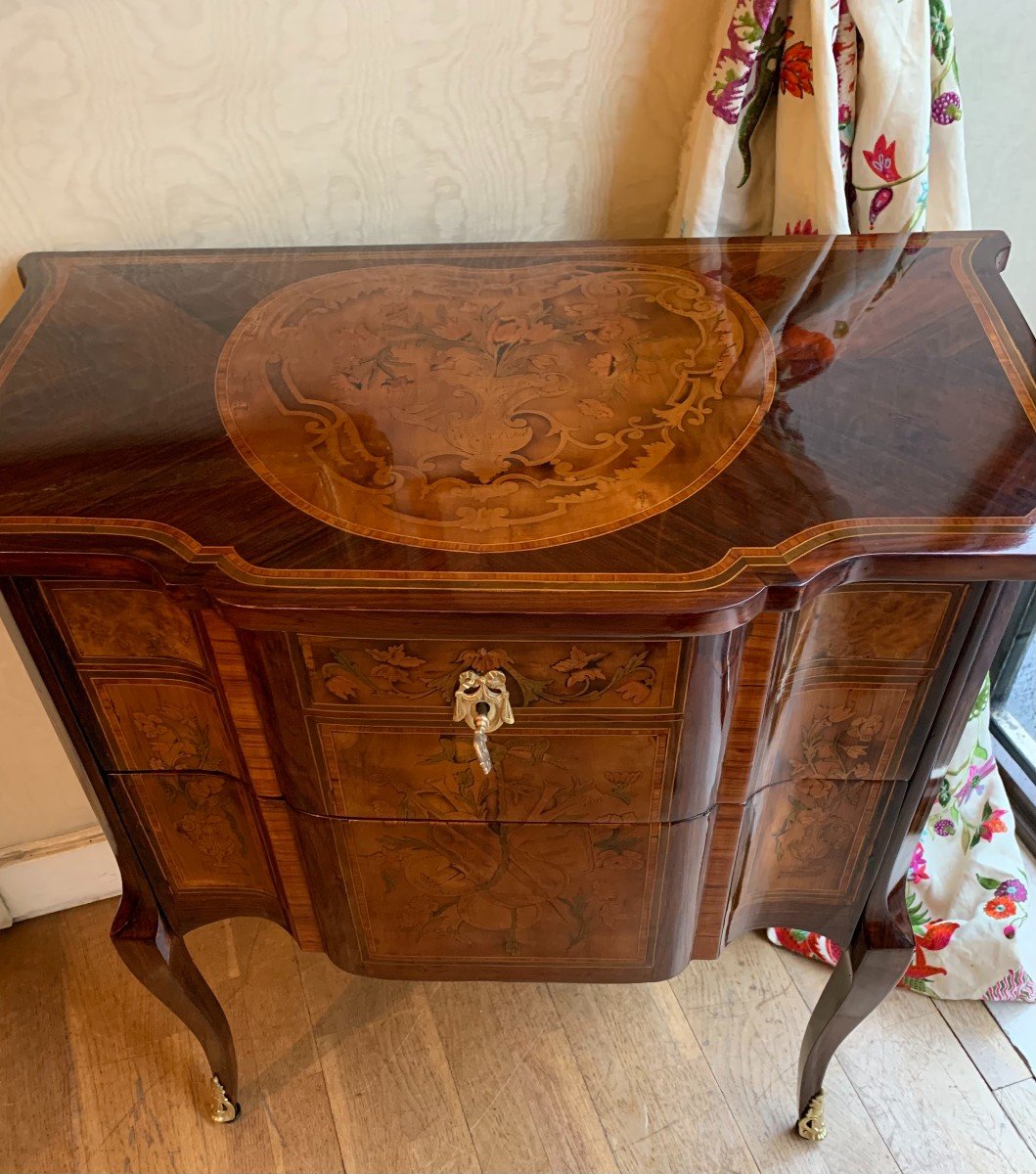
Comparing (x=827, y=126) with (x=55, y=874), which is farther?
(x=55, y=874)

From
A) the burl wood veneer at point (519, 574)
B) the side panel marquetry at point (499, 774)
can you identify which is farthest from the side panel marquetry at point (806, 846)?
the side panel marquetry at point (499, 774)

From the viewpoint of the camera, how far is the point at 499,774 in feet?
2.36

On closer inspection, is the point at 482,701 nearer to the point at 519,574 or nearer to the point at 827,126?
the point at 519,574

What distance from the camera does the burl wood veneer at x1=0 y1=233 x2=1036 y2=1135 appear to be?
2.07 ft

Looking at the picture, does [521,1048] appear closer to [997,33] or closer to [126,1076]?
[126,1076]

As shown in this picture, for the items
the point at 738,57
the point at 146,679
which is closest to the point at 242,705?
the point at 146,679

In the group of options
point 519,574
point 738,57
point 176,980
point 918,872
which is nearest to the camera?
point 519,574

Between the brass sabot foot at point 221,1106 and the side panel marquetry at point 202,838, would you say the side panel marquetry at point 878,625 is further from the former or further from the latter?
the brass sabot foot at point 221,1106

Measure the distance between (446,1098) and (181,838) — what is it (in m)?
0.50

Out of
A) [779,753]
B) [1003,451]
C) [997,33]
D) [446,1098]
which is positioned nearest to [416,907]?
[779,753]

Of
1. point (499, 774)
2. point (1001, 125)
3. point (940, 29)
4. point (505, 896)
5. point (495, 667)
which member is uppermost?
point (940, 29)

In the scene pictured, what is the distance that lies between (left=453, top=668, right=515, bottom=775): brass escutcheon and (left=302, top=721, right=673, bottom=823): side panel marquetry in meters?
0.02

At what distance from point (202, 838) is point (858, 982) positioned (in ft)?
1.85

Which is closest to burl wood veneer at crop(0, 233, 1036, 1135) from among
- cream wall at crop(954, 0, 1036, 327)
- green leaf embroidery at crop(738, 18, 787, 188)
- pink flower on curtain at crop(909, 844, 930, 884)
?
green leaf embroidery at crop(738, 18, 787, 188)
